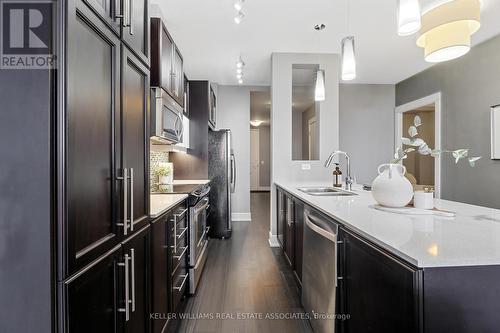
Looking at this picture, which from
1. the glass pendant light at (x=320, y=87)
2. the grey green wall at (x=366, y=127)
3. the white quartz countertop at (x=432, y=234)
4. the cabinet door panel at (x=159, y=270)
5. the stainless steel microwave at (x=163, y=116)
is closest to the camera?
the white quartz countertop at (x=432, y=234)

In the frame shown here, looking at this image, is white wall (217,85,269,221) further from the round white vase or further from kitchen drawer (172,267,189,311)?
the round white vase

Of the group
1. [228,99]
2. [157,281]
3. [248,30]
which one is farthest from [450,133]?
[157,281]

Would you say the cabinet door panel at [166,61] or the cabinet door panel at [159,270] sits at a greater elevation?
the cabinet door panel at [166,61]

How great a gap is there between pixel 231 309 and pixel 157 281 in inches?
32.0

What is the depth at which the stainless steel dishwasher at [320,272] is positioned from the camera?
1.48 metres

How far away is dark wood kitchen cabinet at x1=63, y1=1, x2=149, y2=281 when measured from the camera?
2.68ft

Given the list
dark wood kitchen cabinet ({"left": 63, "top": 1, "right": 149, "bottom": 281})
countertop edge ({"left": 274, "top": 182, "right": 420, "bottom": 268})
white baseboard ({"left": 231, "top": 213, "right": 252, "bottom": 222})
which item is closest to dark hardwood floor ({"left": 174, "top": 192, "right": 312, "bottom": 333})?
countertop edge ({"left": 274, "top": 182, "right": 420, "bottom": 268})

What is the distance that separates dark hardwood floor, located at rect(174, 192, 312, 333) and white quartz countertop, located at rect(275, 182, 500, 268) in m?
1.05

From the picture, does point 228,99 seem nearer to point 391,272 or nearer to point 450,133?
point 450,133

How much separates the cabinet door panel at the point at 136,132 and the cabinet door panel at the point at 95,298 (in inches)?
10.7

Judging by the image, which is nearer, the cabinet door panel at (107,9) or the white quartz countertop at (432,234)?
the white quartz countertop at (432,234)

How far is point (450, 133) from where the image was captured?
13.6ft

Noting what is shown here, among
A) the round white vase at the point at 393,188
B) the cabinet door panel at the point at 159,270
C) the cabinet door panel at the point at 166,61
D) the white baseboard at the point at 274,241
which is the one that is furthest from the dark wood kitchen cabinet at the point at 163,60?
the white baseboard at the point at 274,241

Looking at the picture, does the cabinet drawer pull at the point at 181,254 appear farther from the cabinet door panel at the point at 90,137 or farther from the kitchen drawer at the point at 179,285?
the cabinet door panel at the point at 90,137
